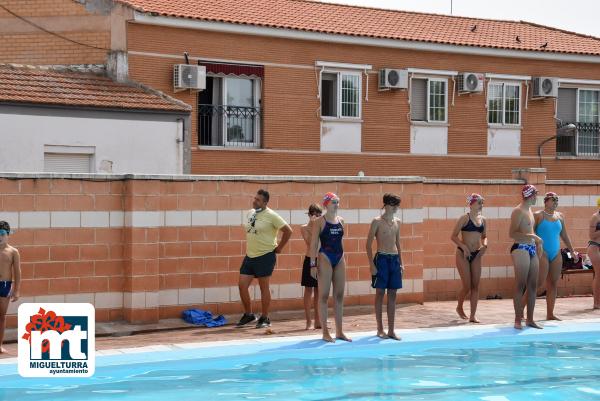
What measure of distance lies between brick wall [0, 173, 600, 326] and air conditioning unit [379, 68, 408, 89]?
1081 centimetres

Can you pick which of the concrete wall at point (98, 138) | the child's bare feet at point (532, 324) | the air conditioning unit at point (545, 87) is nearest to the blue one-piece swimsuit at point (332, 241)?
the child's bare feet at point (532, 324)

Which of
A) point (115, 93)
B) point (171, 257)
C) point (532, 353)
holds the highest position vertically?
point (115, 93)

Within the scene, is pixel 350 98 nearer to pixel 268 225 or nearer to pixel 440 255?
pixel 440 255

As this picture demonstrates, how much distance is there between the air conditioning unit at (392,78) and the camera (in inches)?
1160

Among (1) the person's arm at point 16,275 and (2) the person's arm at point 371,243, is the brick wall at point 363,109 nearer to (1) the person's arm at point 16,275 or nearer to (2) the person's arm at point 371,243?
(2) the person's arm at point 371,243

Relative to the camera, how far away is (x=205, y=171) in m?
26.9

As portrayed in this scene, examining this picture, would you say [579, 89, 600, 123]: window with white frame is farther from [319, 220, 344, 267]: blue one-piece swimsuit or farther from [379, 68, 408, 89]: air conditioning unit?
[319, 220, 344, 267]: blue one-piece swimsuit

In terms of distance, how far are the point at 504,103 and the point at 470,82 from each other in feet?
6.35

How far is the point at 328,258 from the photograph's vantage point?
14461 mm

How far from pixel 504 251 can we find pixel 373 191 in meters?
3.67

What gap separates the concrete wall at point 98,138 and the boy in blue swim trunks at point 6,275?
9870mm

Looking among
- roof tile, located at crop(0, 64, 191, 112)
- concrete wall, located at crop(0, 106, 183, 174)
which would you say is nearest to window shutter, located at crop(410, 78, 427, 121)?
roof tile, located at crop(0, 64, 191, 112)

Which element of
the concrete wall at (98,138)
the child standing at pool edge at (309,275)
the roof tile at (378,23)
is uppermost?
the roof tile at (378,23)

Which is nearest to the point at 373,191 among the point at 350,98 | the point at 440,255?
the point at 440,255
